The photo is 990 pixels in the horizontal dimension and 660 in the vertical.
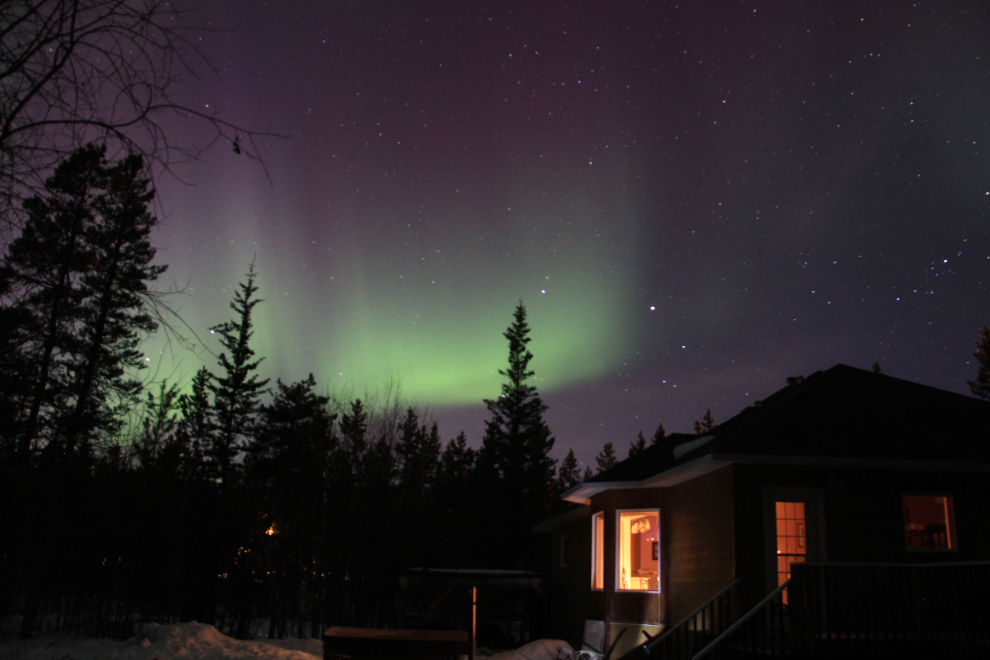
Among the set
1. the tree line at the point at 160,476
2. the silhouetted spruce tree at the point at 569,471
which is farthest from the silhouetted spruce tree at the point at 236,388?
the silhouetted spruce tree at the point at 569,471

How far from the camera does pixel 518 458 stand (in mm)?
40469

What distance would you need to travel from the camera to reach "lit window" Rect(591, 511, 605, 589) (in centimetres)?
1480

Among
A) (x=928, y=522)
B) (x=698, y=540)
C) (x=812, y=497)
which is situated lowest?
(x=698, y=540)

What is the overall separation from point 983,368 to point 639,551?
39372 mm

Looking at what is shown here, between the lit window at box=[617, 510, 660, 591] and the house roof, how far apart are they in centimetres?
90

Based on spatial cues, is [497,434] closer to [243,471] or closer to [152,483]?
[243,471]

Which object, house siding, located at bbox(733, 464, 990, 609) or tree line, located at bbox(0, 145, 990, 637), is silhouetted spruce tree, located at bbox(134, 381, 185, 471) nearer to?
tree line, located at bbox(0, 145, 990, 637)

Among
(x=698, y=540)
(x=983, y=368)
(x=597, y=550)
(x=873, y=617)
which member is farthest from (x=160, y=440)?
(x=983, y=368)

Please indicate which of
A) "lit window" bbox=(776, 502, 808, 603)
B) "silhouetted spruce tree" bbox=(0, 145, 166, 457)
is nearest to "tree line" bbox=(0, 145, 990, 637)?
"silhouetted spruce tree" bbox=(0, 145, 166, 457)

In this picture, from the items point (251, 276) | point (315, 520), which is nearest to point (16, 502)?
point (315, 520)

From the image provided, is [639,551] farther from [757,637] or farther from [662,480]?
[757,637]

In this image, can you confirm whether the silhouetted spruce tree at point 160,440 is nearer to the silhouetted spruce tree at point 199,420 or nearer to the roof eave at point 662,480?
the silhouetted spruce tree at point 199,420

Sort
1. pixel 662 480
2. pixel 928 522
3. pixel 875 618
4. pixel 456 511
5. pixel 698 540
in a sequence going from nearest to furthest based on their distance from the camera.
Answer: pixel 875 618 → pixel 698 540 → pixel 928 522 → pixel 662 480 → pixel 456 511

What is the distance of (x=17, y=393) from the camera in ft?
20.9
